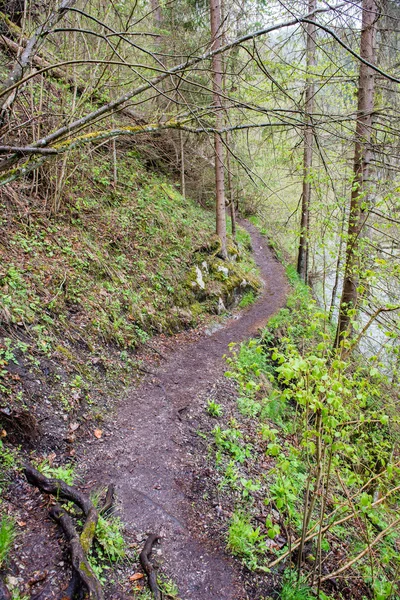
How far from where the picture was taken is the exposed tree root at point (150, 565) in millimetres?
2764

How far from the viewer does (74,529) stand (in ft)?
9.03

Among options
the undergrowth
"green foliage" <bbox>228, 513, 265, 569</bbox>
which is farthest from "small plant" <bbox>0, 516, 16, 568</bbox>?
"green foliage" <bbox>228, 513, 265, 569</bbox>

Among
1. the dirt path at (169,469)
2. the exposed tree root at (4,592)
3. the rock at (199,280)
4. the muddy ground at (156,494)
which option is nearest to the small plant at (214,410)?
the muddy ground at (156,494)

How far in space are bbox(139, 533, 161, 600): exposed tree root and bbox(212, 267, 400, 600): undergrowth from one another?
86 cm

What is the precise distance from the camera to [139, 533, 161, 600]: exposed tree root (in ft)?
9.07

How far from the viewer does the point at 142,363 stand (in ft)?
20.9

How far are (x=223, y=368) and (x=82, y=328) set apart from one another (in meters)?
3.10

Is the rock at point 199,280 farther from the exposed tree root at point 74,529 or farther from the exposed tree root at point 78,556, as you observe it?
the exposed tree root at point 78,556

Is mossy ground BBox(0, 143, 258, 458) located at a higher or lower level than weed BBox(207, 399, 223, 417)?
higher

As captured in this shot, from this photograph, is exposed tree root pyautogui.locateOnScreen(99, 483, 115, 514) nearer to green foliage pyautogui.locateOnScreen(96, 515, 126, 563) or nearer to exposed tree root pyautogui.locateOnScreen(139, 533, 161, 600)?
green foliage pyautogui.locateOnScreen(96, 515, 126, 563)

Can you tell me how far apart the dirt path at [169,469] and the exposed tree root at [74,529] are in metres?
Result: 0.39

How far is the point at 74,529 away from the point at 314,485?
2.13 metres

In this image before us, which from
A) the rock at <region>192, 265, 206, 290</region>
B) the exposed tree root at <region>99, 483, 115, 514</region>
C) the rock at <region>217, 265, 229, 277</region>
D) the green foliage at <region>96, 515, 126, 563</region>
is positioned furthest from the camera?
the rock at <region>217, 265, 229, 277</region>

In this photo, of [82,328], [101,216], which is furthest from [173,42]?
[82,328]
